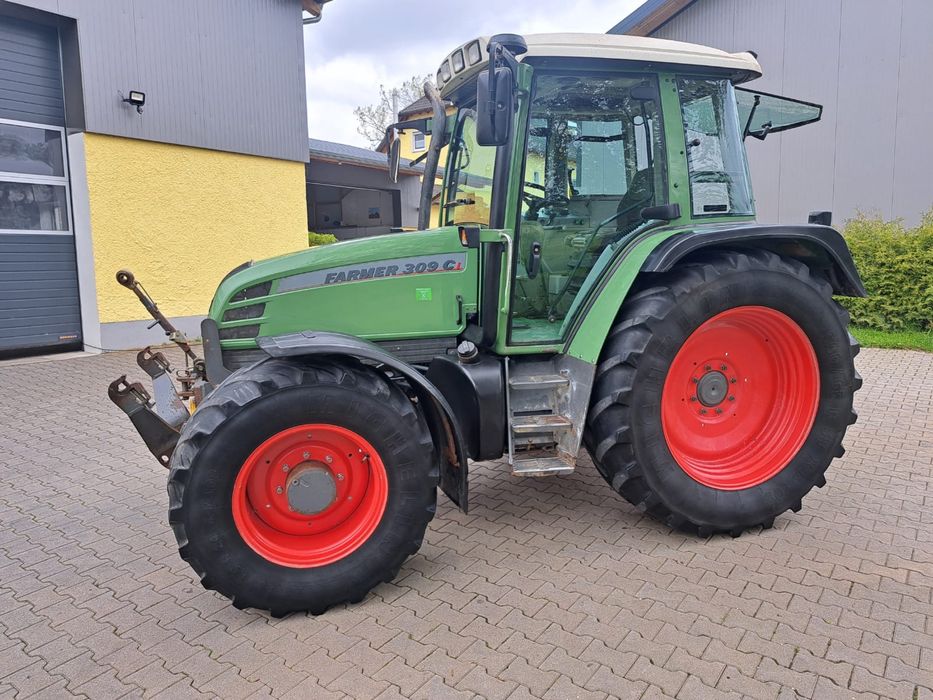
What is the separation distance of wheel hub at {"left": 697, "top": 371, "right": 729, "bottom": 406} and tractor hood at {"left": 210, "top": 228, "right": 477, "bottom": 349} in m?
1.31

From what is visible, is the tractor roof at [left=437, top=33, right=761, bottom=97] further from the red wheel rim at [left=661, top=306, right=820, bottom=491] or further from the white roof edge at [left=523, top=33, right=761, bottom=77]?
the red wheel rim at [left=661, top=306, right=820, bottom=491]

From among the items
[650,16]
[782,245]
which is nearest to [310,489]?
[782,245]

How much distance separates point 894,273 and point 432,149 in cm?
842

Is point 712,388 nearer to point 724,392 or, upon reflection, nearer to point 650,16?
point 724,392

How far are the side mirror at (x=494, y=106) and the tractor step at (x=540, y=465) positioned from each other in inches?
59.4

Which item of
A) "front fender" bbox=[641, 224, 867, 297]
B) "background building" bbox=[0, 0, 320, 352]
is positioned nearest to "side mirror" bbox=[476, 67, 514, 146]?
"front fender" bbox=[641, 224, 867, 297]

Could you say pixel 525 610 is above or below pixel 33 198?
below

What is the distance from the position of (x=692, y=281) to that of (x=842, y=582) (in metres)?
1.52

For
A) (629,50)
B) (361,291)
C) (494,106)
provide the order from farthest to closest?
(629,50)
(361,291)
(494,106)

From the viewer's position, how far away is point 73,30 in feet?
29.7

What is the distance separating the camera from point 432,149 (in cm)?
400

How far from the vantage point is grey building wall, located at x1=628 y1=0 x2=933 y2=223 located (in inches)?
410

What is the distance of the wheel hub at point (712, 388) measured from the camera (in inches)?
143

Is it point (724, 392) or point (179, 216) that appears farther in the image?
point (179, 216)
